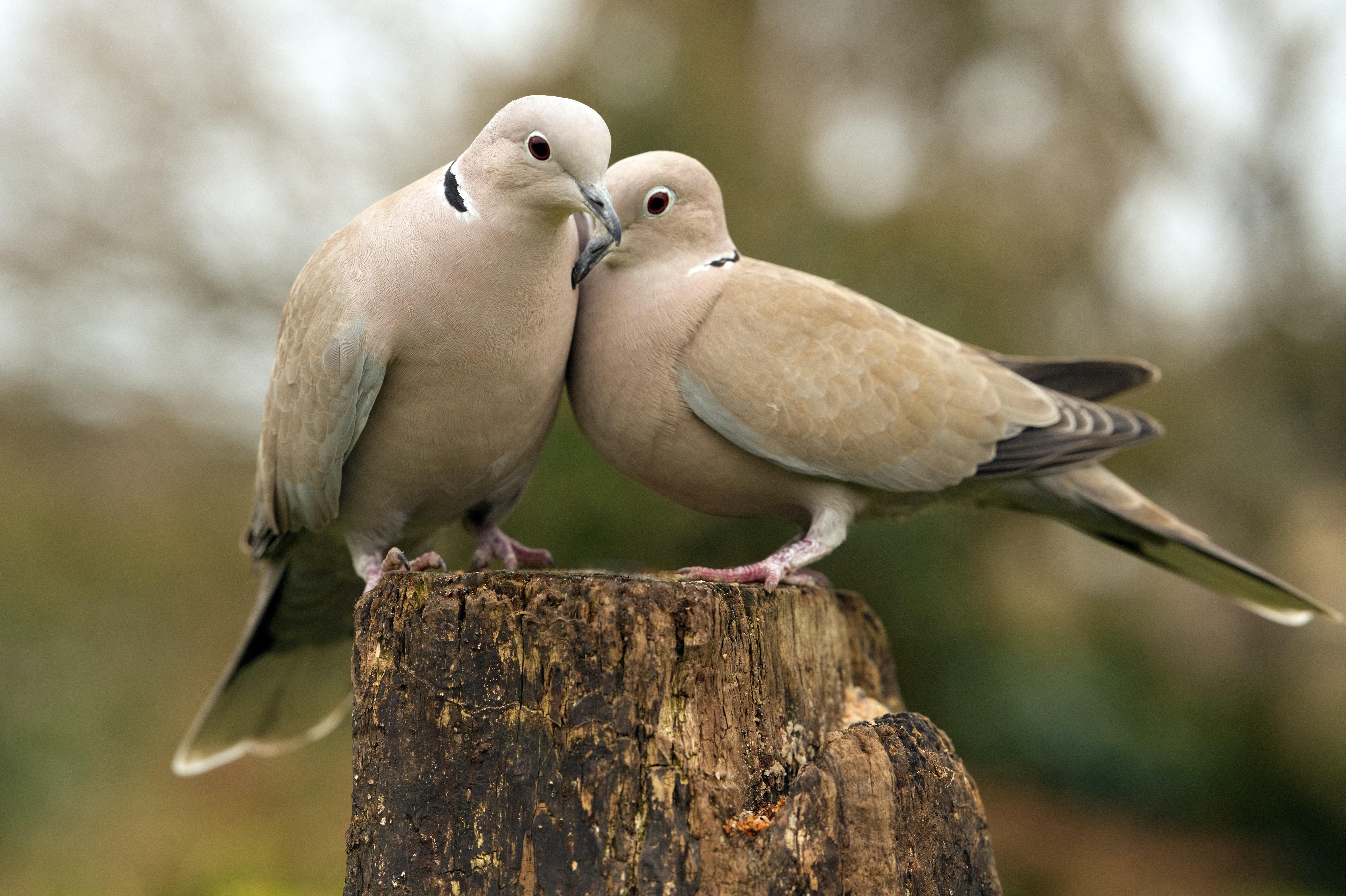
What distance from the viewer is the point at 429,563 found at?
3.05m

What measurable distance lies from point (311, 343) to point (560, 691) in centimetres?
133

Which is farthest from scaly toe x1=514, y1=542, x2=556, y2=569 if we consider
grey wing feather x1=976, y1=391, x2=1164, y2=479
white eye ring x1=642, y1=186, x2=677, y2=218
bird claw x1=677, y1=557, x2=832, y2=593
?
grey wing feather x1=976, y1=391, x2=1164, y2=479

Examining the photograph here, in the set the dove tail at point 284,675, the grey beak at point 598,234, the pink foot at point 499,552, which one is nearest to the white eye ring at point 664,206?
the grey beak at point 598,234

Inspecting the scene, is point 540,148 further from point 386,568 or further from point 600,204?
point 386,568

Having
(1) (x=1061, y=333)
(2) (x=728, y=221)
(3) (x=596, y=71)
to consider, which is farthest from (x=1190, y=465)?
(3) (x=596, y=71)

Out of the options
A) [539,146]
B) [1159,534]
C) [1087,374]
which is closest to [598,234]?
[539,146]

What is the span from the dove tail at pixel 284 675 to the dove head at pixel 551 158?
5.55ft

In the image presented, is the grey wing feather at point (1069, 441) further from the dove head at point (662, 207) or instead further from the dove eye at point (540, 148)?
the dove eye at point (540, 148)

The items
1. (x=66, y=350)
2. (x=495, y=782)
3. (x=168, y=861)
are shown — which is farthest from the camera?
(x=66, y=350)

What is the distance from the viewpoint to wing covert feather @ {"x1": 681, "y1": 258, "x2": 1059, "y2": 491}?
304 cm

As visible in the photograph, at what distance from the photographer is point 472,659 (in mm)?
2377

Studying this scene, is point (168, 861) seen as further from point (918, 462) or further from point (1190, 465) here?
point (1190, 465)

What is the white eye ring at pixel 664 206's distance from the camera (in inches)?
123

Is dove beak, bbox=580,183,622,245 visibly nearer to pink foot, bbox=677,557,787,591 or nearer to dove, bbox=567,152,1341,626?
dove, bbox=567,152,1341,626
